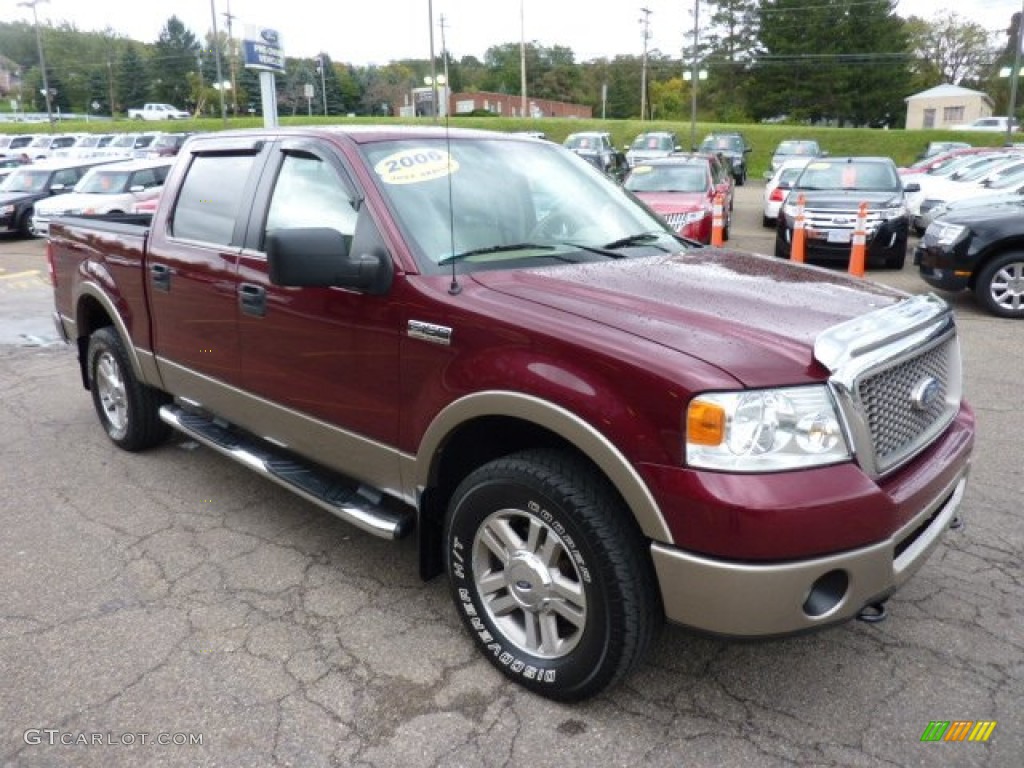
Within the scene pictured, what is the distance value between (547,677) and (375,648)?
2.37ft

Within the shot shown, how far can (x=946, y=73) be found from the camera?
261 ft

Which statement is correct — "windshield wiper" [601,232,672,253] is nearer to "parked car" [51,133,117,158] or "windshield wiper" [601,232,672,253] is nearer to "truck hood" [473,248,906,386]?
"truck hood" [473,248,906,386]

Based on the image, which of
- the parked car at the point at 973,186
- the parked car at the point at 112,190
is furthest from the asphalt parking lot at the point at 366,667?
the parked car at the point at 112,190

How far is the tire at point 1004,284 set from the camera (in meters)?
8.77

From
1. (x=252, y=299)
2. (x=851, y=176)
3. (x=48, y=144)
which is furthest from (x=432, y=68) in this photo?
(x=48, y=144)

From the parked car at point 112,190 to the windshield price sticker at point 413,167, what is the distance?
1356 cm

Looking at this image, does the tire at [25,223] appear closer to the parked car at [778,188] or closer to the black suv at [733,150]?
the parked car at [778,188]

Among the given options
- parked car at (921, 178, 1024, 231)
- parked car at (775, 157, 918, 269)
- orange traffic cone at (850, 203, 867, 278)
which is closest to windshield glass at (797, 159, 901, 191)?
parked car at (775, 157, 918, 269)

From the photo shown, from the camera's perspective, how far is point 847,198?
1212cm

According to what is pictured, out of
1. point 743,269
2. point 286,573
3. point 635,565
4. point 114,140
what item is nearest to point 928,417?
point 743,269

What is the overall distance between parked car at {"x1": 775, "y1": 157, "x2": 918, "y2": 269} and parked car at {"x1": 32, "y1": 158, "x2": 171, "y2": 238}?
1116 centimetres

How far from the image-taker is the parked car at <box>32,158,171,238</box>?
15.4 metres

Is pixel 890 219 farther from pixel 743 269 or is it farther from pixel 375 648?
pixel 375 648

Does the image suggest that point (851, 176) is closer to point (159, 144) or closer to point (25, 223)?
point (25, 223)
